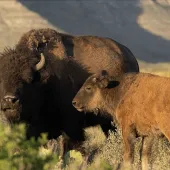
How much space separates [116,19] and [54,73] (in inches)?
4042

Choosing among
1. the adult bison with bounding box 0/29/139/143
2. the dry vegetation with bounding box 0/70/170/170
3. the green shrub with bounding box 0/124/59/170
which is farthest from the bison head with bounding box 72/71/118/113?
the green shrub with bounding box 0/124/59/170

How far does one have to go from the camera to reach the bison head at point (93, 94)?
9.34 m

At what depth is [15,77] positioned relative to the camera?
846 cm

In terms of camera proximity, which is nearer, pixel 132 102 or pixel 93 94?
pixel 132 102

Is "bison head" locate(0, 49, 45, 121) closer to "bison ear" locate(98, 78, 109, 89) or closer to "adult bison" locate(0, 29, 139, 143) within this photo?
"adult bison" locate(0, 29, 139, 143)

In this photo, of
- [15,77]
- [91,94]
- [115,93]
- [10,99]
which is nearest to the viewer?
[10,99]

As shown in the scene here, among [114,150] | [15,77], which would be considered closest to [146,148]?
[114,150]

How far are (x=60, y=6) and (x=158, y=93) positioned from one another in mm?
103435

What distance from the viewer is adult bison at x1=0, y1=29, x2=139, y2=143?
861 cm

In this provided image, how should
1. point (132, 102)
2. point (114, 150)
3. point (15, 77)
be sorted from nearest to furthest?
point (15, 77), point (132, 102), point (114, 150)

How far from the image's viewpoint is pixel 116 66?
35.4ft

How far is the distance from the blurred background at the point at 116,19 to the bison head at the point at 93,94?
296 feet

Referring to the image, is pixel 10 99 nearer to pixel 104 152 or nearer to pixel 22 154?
pixel 104 152

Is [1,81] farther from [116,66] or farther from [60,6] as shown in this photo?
[60,6]
